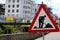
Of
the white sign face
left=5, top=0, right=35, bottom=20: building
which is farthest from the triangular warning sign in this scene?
left=5, top=0, right=35, bottom=20: building

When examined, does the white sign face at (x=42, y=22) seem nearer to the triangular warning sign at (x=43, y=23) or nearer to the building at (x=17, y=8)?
the triangular warning sign at (x=43, y=23)

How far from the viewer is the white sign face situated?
20.9 feet

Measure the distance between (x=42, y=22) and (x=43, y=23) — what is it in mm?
40

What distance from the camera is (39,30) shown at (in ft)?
21.1

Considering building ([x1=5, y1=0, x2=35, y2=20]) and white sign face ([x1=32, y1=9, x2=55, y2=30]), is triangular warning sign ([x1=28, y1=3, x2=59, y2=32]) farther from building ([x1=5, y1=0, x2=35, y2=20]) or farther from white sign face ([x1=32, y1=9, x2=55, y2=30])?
→ building ([x1=5, y1=0, x2=35, y2=20])

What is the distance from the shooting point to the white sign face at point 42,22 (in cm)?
638

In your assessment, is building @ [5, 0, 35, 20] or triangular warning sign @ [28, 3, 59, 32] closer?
Answer: triangular warning sign @ [28, 3, 59, 32]

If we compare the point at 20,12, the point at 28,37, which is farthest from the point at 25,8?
the point at 28,37

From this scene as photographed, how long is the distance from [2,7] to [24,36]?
358ft

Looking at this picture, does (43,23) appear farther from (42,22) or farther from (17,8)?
(17,8)

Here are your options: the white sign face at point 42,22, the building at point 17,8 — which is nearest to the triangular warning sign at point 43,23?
the white sign face at point 42,22

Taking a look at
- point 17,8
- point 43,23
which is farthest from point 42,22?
point 17,8

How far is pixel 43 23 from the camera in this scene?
6.34 metres

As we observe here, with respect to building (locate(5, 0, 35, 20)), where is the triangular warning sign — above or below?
below
